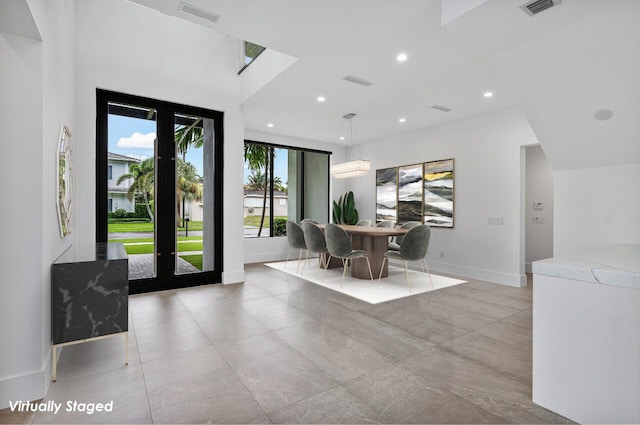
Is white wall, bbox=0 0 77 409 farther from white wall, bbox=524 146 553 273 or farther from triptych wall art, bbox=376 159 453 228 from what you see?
white wall, bbox=524 146 553 273

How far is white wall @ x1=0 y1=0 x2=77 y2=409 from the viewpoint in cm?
180

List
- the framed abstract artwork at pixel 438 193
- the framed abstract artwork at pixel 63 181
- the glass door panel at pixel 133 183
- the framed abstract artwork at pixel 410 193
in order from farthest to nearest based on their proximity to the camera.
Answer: the framed abstract artwork at pixel 410 193 < the framed abstract artwork at pixel 438 193 < the glass door panel at pixel 133 183 < the framed abstract artwork at pixel 63 181

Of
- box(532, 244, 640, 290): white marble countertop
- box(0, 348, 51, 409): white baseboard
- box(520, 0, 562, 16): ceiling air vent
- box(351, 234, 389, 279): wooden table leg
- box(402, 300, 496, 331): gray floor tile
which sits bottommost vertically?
box(402, 300, 496, 331): gray floor tile

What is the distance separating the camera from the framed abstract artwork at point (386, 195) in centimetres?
683

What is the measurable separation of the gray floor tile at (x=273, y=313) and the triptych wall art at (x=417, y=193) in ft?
11.8

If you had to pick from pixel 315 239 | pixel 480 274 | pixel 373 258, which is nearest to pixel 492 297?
pixel 480 274

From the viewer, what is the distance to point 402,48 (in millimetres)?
3160

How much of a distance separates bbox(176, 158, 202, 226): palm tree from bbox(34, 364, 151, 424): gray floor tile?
8.74ft

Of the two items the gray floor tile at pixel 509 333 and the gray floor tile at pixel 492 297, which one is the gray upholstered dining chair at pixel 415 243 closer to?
the gray floor tile at pixel 492 297

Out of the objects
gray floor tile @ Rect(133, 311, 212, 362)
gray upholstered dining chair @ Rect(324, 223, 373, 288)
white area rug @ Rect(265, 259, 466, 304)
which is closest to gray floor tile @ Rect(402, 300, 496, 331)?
white area rug @ Rect(265, 259, 466, 304)

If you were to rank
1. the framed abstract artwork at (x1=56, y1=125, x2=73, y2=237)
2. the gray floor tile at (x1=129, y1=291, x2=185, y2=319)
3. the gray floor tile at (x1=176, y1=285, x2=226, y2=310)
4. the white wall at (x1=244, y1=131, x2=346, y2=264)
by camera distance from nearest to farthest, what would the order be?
the framed abstract artwork at (x1=56, y1=125, x2=73, y2=237) < the gray floor tile at (x1=129, y1=291, x2=185, y2=319) < the gray floor tile at (x1=176, y1=285, x2=226, y2=310) < the white wall at (x1=244, y1=131, x2=346, y2=264)

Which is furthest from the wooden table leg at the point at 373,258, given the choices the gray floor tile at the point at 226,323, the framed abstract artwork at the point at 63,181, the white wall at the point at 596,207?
the framed abstract artwork at the point at 63,181

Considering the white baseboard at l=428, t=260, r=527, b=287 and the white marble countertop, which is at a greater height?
the white marble countertop

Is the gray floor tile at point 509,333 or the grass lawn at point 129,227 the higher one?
the grass lawn at point 129,227
